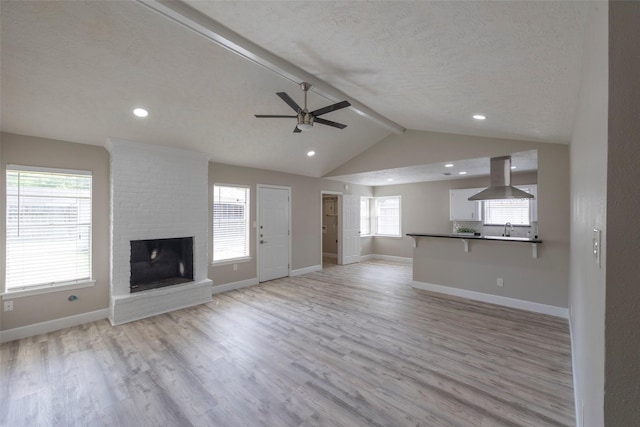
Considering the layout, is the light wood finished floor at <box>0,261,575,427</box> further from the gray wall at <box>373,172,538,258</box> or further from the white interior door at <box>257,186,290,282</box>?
the gray wall at <box>373,172,538,258</box>

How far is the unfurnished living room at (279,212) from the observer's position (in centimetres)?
152

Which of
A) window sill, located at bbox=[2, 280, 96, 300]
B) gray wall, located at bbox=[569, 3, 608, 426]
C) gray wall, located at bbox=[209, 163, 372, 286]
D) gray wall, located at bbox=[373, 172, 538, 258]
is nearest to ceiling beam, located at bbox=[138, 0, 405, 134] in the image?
gray wall, located at bbox=[569, 3, 608, 426]

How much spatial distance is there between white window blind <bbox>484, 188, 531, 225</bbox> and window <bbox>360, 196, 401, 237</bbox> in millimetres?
2348

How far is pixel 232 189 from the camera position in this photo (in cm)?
554

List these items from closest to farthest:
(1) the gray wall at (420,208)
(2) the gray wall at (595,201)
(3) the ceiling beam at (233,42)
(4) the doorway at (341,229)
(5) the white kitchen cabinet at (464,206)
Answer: (2) the gray wall at (595,201) → (3) the ceiling beam at (233,42) → (5) the white kitchen cabinet at (464,206) → (1) the gray wall at (420,208) → (4) the doorway at (341,229)

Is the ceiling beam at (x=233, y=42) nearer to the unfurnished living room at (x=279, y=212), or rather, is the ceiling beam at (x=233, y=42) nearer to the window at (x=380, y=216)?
the unfurnished living room at (x=279, y=212)

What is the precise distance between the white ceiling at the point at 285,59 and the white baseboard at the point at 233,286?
2.61m

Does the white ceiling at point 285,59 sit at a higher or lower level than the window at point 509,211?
higher

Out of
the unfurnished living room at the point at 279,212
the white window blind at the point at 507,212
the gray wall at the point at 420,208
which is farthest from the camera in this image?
the gray wall at the point at 420,208

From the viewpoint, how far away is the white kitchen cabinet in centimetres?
688

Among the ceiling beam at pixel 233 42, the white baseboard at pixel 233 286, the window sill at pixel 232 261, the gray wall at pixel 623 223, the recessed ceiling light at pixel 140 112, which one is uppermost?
the ceiling beam at pixel 233 42

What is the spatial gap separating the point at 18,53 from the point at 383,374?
4122 millimetres

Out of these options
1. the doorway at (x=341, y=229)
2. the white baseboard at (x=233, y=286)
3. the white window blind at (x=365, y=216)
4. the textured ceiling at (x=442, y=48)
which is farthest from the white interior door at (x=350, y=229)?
the textured ceiling at (x=442, y=48)

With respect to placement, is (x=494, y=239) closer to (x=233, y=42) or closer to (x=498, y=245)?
(x=498, y=245)
